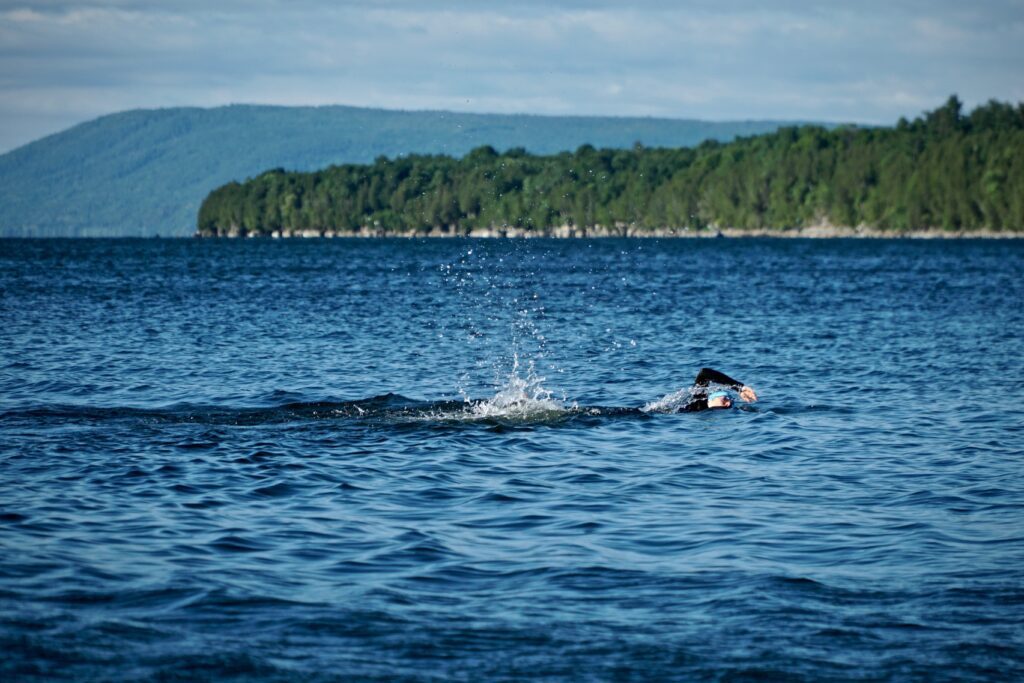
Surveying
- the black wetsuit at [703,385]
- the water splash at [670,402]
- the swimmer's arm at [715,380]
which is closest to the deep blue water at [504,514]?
the water splash at [670,402]

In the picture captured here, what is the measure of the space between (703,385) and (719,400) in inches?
18.7

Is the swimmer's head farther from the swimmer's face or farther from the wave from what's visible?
the wave

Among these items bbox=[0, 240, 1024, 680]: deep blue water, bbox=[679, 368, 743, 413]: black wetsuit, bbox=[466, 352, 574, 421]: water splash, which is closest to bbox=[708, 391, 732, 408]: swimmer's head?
bbox=[679, 368, 743, 413]: black wetsuit

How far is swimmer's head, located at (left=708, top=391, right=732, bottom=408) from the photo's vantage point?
2484cm

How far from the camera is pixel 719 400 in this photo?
24.9 metres

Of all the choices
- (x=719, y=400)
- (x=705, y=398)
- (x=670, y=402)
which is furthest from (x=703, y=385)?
(x=670, y=402)

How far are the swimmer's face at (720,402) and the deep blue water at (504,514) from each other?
2.05 ft

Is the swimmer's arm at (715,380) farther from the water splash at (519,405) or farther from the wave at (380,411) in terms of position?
the water splash at (519,405)

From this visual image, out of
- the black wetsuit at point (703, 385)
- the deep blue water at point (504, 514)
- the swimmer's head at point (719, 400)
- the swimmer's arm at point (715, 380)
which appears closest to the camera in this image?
the deep blue water at point (504, 514)

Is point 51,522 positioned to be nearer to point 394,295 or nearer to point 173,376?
point 173,376

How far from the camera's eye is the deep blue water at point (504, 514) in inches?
422

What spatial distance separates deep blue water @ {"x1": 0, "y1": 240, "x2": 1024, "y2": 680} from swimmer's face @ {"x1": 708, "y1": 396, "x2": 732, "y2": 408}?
0.63 m

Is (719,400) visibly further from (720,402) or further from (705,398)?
(705,398)

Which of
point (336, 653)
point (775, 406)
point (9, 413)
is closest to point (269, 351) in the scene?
point (9, 413)
